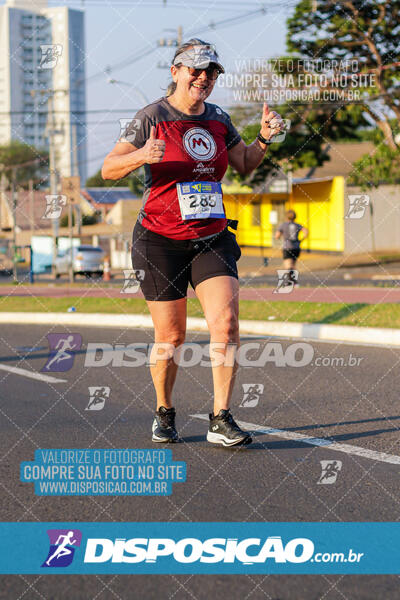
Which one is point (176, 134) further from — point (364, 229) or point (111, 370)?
point (364, 229)

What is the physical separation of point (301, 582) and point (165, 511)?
3.04 feet

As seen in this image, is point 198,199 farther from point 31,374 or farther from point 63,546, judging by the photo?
point 31,374

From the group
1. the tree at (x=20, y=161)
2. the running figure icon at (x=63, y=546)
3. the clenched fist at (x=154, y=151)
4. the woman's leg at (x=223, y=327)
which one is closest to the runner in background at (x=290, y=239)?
the woman's leg at (x=223, y=327)

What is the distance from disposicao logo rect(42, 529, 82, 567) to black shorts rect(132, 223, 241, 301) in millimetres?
1869

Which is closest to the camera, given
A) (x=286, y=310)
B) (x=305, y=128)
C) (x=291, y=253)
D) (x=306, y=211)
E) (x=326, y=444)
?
(x=326, y=444)

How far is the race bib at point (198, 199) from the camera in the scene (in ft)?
15.8

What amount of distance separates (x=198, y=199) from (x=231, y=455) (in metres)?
1.42

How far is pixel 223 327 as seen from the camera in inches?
193

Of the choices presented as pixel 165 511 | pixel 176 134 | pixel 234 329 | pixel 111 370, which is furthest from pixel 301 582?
pixel 111 370

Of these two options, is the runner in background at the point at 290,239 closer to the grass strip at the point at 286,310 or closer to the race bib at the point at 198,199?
the grass strip at the point at 286,310

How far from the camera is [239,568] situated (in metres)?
3.09

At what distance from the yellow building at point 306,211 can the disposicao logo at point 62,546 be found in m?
30.2

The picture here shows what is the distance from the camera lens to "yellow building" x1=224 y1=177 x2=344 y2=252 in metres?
37.8

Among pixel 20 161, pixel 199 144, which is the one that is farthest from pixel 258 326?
pixel 20 161
